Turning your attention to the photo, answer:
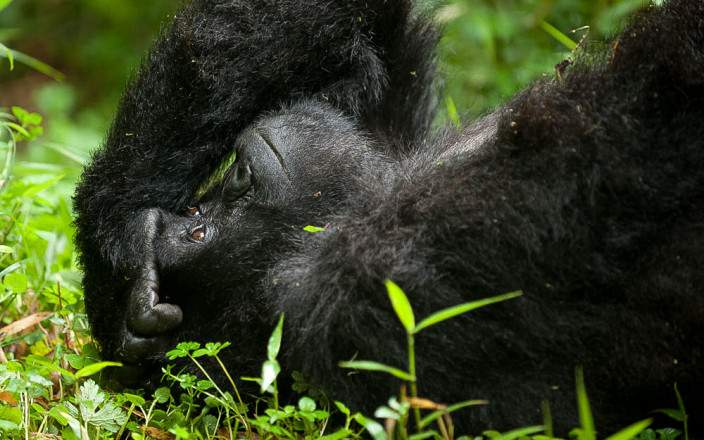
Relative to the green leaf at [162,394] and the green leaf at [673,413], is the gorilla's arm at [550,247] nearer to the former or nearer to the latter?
the green leaf at [673,413]

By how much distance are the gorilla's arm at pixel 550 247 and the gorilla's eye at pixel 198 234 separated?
699mm

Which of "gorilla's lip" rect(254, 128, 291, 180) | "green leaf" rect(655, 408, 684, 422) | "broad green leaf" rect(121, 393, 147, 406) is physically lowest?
"broad green leaf" rect(121, 393, 147, 406)

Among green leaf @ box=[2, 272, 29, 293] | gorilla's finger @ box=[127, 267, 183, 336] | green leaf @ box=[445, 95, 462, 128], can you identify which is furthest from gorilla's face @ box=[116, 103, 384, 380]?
green leaf @ box=[445, 95, 462, 128]

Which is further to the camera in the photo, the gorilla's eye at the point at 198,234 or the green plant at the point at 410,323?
the gorilla's eye at the point at 198,234

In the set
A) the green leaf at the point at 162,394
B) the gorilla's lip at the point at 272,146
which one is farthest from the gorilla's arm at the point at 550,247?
the gorilla's lip at the point at 272,146

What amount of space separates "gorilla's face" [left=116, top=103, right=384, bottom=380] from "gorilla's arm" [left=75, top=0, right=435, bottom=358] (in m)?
0.03

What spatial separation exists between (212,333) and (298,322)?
1.59 ft

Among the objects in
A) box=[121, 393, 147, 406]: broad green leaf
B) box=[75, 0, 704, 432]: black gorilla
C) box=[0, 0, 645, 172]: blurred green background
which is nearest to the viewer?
box=[75, 0, 704, 432]: black gorilla

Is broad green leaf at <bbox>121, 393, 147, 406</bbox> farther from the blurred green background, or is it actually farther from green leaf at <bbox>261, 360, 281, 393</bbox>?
the blurred green background

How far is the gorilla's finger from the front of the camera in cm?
279

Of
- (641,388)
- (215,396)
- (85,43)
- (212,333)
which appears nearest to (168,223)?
(212,333)

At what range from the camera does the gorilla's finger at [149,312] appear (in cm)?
279

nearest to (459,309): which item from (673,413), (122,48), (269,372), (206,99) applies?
(269,372)

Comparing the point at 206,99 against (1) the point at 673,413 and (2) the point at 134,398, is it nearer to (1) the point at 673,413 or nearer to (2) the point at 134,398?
(2) the point at 134,398
